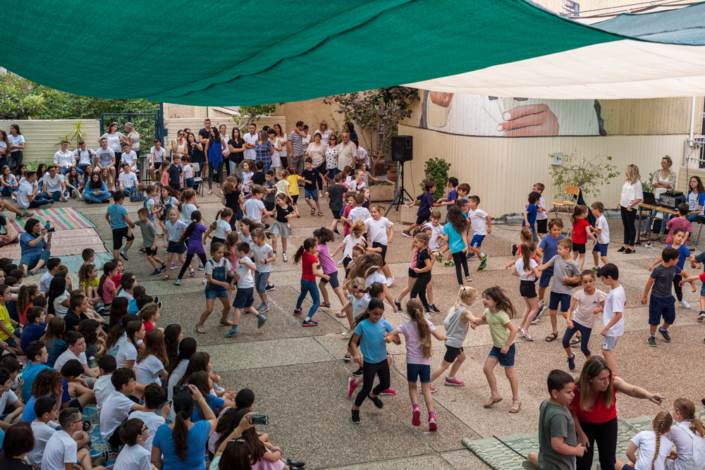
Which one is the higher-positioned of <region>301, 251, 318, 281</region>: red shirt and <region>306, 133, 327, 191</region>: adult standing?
<region>306, 133, 327, 191</region>: adult standing

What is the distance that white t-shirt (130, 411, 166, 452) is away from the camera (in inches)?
234

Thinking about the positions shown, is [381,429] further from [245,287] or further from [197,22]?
[197,22]

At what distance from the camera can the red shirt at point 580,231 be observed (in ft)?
42.1

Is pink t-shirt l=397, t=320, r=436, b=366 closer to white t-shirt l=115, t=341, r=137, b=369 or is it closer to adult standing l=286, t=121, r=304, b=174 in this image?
white t-shirt l=115, t=341, r=137, b=369

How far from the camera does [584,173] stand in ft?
58.5

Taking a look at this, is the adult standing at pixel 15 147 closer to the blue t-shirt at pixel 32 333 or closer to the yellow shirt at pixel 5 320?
the yellow shirt at pixel 5 320

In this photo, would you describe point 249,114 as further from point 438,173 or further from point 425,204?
point 425,204

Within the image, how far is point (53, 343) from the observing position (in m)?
7.80

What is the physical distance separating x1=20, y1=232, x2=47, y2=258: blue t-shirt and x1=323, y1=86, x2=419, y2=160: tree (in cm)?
1173

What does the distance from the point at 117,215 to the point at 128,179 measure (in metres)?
7.54

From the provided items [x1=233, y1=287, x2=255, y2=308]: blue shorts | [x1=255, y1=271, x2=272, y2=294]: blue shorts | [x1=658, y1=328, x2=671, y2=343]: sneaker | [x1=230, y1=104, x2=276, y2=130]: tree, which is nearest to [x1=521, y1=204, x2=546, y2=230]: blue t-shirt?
[x1=658, y1=328, x2=671, y2=343]: sneaker

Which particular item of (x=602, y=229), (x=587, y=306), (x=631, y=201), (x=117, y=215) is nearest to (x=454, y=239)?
(x=602, y=229)

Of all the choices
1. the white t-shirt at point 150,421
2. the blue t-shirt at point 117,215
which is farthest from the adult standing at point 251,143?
the white t-shirt at point 150,421

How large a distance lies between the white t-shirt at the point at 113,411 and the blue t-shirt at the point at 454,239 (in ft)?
23.4
